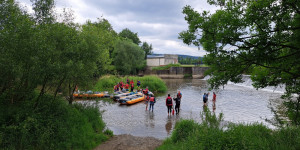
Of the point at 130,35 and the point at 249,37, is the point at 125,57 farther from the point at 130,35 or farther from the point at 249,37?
the point at 249,37

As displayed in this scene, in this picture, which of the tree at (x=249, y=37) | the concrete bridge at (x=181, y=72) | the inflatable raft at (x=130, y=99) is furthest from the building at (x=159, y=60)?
the tree at (x=249, y=37)

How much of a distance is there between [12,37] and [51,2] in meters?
8.15

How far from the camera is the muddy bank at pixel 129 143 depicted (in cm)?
872

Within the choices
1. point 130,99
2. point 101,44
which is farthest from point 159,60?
point 101,44

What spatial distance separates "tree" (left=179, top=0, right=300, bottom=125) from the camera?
199 inches

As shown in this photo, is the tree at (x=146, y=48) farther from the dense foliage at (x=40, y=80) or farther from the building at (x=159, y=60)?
the dense foliage at (x=40, y=80)

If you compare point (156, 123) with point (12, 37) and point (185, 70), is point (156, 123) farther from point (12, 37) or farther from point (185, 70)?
point (185, 70)

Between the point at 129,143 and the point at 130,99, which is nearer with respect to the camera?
the point at 129,143

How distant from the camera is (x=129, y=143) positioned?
9211 millimetres

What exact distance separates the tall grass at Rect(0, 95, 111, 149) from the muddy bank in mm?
499

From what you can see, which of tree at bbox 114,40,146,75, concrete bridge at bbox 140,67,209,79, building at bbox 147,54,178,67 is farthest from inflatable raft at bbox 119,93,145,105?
building at bbox 147,54,178,67

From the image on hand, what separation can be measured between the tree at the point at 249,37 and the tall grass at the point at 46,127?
6.35m

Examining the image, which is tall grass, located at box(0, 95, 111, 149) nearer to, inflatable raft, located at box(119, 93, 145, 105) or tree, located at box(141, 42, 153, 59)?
inflatable raft, located at box(119, 93, 145, 105)

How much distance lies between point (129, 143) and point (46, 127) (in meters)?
3.73
